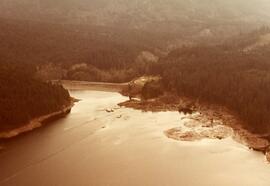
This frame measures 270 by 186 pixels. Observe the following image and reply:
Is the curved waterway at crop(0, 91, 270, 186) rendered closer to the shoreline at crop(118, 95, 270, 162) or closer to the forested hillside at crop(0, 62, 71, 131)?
the shoreline at crop(118, 95, 270, 162)

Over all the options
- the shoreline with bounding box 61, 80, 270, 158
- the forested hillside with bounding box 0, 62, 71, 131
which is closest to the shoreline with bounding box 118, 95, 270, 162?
the shoreline with bounding box 61, 80, 270, 158

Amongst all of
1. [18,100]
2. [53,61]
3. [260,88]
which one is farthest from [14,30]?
[260,88]

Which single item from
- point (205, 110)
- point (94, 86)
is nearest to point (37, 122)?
point (205, 110)

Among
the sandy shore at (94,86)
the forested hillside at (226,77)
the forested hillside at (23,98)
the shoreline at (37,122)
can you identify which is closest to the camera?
the shoreline at (37,122)

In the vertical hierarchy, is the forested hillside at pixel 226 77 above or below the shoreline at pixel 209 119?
above

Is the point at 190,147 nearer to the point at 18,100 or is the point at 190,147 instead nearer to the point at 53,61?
the point at 18,100

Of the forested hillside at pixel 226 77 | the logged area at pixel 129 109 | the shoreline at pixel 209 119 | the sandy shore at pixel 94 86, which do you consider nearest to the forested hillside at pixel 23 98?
the logged area at pixel 129 109

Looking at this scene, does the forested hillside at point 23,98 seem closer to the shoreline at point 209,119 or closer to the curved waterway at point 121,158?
the curved waterway at point 121,158
